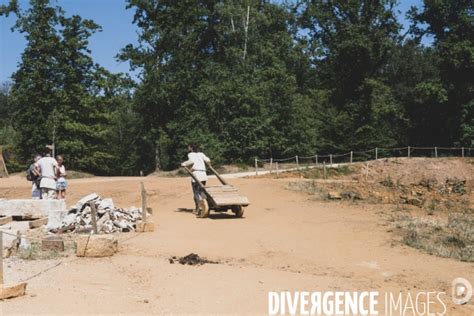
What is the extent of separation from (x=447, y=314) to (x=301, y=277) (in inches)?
97.6

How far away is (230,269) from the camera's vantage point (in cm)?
983

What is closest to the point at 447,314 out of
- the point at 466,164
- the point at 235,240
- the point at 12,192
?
the point at 235,240

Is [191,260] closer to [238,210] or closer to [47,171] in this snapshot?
[238,210]

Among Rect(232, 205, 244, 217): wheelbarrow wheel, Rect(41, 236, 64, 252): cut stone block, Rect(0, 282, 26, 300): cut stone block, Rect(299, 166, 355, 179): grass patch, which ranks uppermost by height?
Rect(299, 166, 355, 179): grass patch

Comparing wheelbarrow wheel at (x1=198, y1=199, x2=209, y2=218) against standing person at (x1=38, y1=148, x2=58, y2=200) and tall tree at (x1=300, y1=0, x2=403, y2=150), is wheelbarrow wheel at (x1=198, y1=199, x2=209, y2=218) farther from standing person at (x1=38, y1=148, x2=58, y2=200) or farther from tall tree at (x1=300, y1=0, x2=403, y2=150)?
tall tree at (x1=300, y1=0, x2=403, y2=150)

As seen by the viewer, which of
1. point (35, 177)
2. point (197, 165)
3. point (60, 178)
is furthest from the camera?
point (60, 178)

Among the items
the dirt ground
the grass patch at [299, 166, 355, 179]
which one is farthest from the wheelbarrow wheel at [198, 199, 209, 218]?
the grass patch at [299, 166, 355, 179]

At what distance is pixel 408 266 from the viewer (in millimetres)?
10367

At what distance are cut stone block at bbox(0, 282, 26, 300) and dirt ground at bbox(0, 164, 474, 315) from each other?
0.36ft

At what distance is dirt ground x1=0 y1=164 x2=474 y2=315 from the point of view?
7805 mm

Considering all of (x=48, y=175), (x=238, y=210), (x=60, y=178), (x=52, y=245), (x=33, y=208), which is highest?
(x=48, y=175)

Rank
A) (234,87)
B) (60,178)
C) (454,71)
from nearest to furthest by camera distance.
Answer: (60,178)
(234,87)
(454,71)

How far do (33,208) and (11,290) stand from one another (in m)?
7.85

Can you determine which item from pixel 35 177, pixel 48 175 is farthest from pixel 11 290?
pixel 35 177
